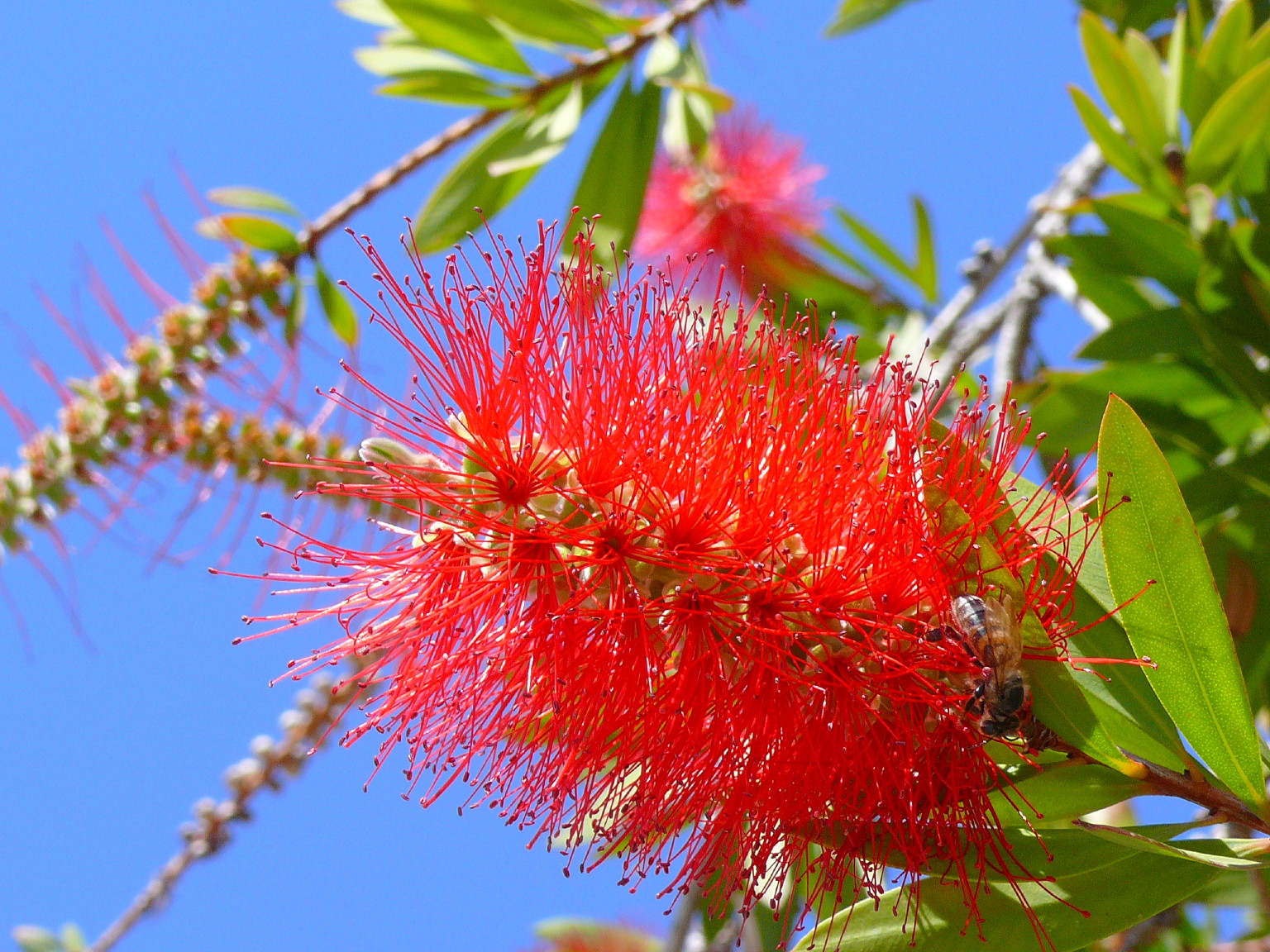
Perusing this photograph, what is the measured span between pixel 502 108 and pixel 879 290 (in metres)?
1.46

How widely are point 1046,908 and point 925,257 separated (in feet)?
7.80

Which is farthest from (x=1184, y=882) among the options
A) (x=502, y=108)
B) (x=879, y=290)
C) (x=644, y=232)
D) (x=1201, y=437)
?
(x=644, y=232)

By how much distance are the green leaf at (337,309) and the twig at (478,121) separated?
0.08m

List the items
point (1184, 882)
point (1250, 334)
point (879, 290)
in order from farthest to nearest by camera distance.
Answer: point (879, 290), point (1250, 334), point (1184, 882)

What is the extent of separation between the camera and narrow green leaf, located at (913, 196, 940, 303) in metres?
3.19

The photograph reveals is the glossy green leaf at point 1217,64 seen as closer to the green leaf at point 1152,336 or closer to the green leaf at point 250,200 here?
the green leaf at point 1152,336

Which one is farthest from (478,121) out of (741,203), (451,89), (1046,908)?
(1046,908)

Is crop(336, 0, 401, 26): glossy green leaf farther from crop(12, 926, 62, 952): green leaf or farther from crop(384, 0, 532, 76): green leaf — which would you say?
crop(12, 926, 62, 952): green leaf

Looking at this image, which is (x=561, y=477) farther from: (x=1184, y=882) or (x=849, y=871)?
(x=1184, y=882)

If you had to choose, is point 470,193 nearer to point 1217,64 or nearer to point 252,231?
point 252,231

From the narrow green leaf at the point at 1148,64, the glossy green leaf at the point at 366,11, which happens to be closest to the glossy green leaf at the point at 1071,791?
the narrow green leaf at the point at 1148,64

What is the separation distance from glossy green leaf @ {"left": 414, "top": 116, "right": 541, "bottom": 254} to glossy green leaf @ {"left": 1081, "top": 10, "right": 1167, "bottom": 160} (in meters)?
1.11

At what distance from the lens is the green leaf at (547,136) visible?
7.13 ft

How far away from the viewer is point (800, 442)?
125 cm
